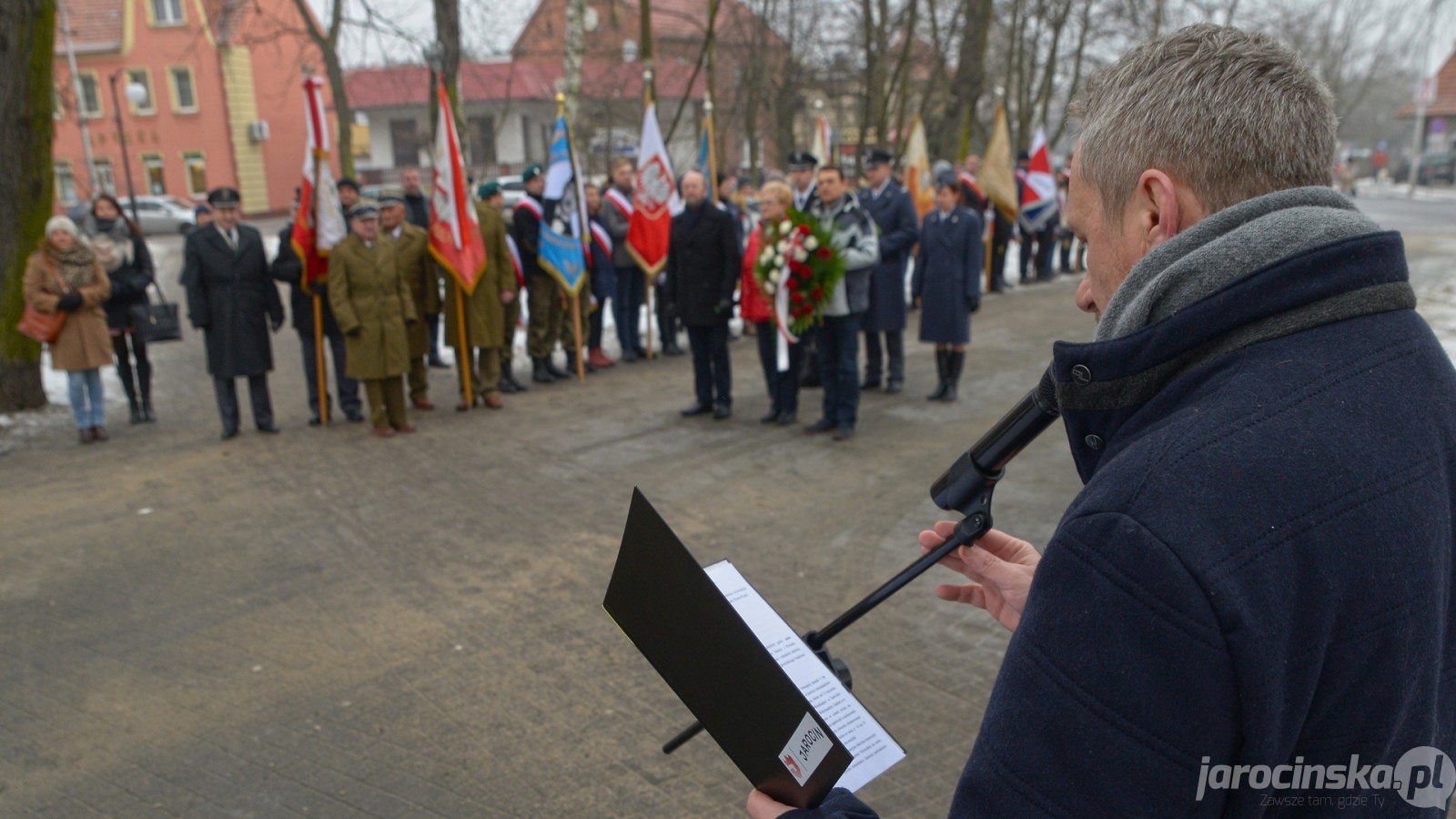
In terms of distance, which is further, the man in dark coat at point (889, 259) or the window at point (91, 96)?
the window at point (91, 96)

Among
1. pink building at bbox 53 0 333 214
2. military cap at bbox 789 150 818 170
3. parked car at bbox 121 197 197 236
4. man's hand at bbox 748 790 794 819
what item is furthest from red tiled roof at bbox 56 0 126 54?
man's hand at bbox 748 790 794 819

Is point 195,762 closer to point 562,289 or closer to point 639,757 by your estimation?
point 639,757

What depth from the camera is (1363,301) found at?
3.88 ft

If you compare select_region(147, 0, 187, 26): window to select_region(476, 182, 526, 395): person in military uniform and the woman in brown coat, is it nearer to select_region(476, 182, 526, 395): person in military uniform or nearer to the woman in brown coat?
select_region(476, 182, 526, 395): person in military uniform

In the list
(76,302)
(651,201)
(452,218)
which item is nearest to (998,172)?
(651,201)

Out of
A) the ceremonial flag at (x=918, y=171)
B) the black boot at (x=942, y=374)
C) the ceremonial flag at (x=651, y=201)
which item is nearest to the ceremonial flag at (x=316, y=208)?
the ceremonial flag at (x=651, y=201)

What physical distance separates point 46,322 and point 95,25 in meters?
40.9

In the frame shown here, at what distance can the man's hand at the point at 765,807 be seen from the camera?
1.45 metres

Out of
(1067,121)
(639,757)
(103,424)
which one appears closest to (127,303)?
(103,424)

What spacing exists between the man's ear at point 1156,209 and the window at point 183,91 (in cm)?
4835

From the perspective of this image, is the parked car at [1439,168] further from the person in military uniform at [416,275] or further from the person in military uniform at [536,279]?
the person in military uniform at [416,275]

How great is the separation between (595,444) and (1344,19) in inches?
1778

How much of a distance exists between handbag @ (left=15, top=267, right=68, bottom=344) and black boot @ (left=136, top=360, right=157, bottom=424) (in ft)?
3.00

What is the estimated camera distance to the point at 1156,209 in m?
1.30
